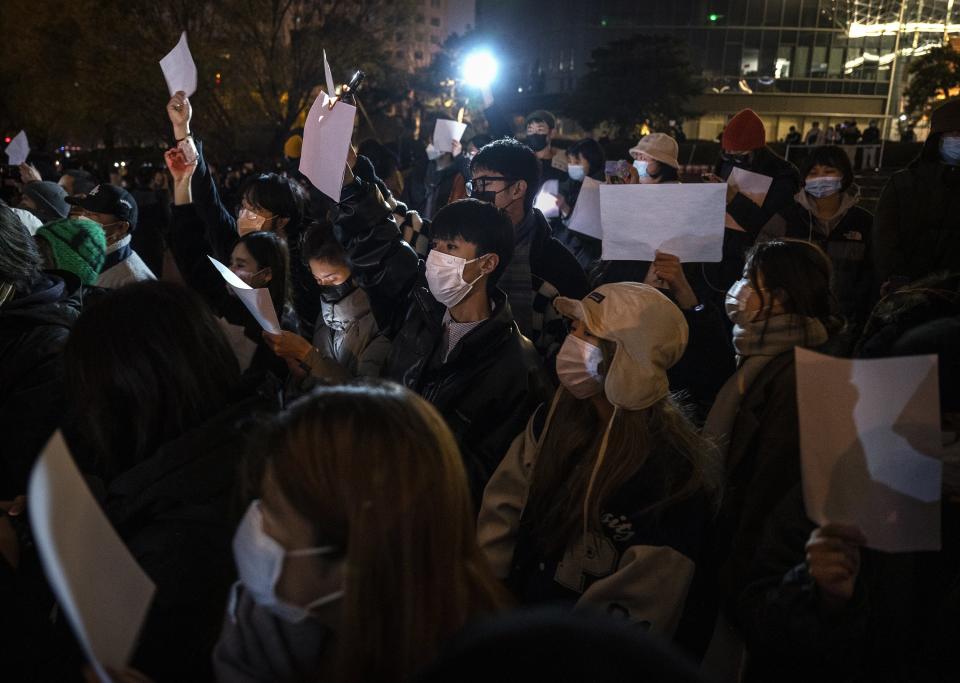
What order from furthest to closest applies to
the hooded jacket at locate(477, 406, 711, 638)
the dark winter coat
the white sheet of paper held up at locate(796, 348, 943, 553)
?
1. the hooded jacket at locate(477, 406, 711, 638)
2. the dark winter coat
3. the white sheet of paper held up at locate(796, 348, 943, 553)

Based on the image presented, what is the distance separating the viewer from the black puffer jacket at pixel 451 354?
3.00 meters

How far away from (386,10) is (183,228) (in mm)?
23483

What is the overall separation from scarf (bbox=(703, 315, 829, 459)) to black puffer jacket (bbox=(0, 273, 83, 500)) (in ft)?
8.38

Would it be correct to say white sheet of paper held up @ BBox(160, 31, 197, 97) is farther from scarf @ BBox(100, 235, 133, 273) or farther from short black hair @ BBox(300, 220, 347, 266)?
scarf @ BBox(100, 235, 133, 273)

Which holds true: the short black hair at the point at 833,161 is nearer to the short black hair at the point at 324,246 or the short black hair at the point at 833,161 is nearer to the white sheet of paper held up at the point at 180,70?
the short black hair at the point at 324,246

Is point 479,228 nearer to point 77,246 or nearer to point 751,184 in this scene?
point 77,246

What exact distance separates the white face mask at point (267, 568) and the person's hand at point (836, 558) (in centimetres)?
113

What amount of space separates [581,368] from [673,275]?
Result: 130 cm

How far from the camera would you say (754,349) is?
10.1 ft

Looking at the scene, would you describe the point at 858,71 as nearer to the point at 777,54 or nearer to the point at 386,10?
the point at 777,54

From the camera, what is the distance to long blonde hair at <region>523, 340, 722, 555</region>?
7.69ft

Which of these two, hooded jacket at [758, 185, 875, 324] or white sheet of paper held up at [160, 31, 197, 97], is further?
hooded jacket at [758, 185, 875, 324]

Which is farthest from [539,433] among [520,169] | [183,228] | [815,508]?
[183,228]

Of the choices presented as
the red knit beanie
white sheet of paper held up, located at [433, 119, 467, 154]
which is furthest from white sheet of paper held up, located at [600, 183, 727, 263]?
white sheet of paper held up, located at [433, 119, 467, 154]
